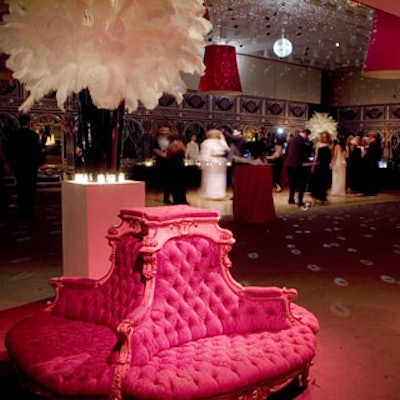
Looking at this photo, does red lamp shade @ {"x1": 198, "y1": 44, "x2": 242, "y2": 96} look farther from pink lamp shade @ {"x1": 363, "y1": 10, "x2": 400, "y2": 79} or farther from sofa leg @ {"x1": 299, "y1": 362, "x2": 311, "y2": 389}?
sofa leg @ {"x1": 299, "y1": 362, "x2": 311, "y2": 389}

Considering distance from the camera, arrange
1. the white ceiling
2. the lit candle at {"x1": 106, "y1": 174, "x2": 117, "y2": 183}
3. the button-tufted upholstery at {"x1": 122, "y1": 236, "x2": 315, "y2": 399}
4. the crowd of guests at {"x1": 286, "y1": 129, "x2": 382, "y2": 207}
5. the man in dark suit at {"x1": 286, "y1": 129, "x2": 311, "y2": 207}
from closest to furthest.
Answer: the button-tufted upholstery at {"x1": 122, "y1": 236, "x2": 315, "y2": 399}
the lit candle at {"x1": 106, "y1": 174, "x2": 117, "y2": 183}
the man in dark suit at {"x1": 286, "y1": 129, "x2": 311, "y2": 207}
the crowd of guests at {"x1": 286, "y1": 129, "x2": 382, "y2": 207}
the white ceiling

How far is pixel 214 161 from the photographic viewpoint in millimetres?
10195

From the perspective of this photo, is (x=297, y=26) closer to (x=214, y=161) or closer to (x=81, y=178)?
(x=214, y=161)

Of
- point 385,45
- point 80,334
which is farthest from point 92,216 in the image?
point 385,45

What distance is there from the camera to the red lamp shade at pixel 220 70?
7512 millimetres

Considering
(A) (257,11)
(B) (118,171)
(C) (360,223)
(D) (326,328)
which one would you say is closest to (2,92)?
(A) (257,11)

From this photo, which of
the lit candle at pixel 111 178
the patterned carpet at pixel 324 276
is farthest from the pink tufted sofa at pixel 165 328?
the lit candle at pixel 111 178

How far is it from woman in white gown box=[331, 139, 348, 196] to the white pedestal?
9.57 metres

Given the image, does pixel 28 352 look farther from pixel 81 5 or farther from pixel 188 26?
pixel 188 26

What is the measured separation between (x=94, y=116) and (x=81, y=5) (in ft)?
2.27

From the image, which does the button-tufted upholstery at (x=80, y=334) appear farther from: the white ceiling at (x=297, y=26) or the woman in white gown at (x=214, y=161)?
the white ceiling at (x=297, y=26)

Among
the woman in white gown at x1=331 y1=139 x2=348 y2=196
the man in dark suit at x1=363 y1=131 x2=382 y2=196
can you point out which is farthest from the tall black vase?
the man in dark suit at x1=363 y1=131 x2=382 y2=196

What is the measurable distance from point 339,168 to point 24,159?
7586 mm

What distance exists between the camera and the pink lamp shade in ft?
19.2
